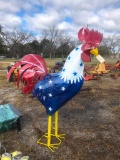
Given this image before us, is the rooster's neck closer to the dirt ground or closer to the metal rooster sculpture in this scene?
the metal rooster sculpture

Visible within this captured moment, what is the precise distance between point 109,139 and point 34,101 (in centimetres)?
329

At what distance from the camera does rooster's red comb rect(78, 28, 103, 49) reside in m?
2.99

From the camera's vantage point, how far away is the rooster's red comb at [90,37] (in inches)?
118

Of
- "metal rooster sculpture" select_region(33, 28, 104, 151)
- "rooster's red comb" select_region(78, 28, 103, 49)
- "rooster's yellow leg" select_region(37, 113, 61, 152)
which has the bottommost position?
"rooster's yellow leg" select_region(37, 113, 61, 152)

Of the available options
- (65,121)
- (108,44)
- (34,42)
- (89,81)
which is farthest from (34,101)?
(108,44)

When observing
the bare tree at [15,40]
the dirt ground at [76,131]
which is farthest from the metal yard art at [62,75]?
the bare tree at [15,40]

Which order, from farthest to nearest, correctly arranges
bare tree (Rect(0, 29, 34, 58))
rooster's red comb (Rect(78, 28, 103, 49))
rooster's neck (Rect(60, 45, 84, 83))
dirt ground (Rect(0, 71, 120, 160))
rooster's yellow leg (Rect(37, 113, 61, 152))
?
1. bare tree (Rect(0, 29, 34, 58))
2. rooster's yellow leg (Rect(37, 113, 61, 152))
3. dirt ground (Rect(0, 71, 120, 160))
4. rooster's neck (Rect(60, 45, 84, 83))
5. rooster's red comb (Rect(78, 28, 103, 49))

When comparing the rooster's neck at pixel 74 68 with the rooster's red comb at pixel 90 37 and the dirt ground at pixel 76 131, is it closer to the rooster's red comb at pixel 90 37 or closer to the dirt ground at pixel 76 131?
the rooster's red comb at pixel 90 37

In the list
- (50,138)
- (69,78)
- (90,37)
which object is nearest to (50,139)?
(50,138)

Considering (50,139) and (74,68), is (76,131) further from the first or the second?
(74,68)

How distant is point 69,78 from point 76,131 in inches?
61.5

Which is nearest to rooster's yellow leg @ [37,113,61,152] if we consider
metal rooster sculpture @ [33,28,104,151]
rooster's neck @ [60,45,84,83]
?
metal rooster sculpture @ [33,28,104,151]

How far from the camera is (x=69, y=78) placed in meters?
3.17

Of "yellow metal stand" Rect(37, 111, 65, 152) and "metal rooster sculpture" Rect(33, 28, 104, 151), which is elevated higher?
"metal rooster sculpture" Rect(33, 28, 104, 151)
